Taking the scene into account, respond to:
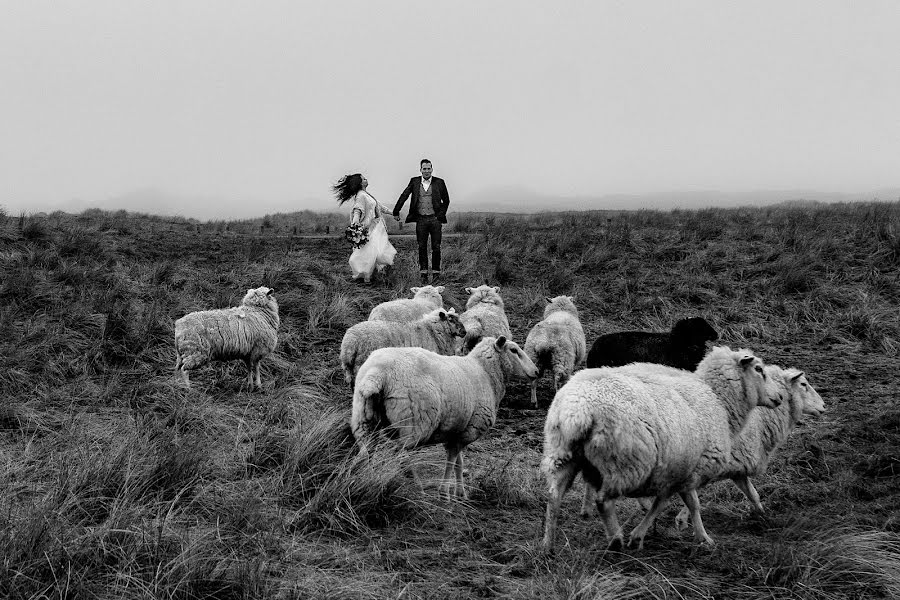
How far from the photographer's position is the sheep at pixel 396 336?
8.95m

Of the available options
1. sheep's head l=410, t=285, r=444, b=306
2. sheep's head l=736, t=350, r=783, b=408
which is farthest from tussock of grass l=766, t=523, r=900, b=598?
sheep's head l=410, t=285, r=444, b=306

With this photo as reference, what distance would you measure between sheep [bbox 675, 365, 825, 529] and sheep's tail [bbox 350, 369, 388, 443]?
9.53 ft

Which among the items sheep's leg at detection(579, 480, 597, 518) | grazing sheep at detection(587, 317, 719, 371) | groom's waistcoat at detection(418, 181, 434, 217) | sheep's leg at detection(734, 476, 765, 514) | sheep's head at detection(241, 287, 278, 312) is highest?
groom's waistcoat at detection(418, 181, 434, 217)

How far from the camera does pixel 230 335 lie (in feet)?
32.3

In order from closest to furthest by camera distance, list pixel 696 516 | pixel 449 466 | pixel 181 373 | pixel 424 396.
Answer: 1. pixel 696 516
2. pixel 424 396
3. pixel 449 466
4. pixel 181 373

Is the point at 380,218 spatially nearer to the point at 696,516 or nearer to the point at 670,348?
the point at 670,348

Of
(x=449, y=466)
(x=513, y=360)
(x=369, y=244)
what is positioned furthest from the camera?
(x=369, y=244)

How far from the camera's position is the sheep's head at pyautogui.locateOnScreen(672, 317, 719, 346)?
9.30 m

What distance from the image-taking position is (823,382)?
10.5m

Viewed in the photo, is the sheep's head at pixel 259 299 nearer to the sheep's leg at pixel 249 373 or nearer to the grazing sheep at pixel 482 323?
the sheep's leg at pixel 249 373

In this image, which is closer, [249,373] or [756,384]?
[756,384]

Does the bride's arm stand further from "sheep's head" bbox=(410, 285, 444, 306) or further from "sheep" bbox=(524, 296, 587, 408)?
"sheep" bbox=(524, 296, 587, 408)

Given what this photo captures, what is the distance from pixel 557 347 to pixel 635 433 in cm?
504

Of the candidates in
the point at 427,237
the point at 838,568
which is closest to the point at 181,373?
the point at 427,237
